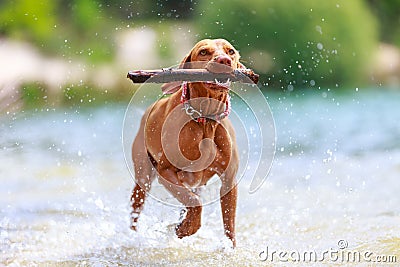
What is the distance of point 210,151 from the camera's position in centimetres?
387

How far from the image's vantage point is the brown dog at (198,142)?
3.81m

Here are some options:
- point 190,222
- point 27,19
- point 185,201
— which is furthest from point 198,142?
point 27,19

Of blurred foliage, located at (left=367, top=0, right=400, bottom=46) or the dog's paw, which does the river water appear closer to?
the dog's paw

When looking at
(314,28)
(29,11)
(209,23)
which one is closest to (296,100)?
(314,28)

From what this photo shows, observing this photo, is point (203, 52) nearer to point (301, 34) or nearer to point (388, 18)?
point (301, 34)

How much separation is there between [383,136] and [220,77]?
5.66 meters

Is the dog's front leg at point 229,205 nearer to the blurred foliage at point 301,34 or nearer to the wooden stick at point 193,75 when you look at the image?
the wooden stick at point 193,75

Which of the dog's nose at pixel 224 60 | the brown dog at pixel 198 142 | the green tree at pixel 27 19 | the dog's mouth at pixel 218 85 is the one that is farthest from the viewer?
the green tree at pixel 27 19

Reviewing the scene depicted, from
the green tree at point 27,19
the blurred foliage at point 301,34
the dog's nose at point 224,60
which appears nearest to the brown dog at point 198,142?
the dog's nose at point 224,60

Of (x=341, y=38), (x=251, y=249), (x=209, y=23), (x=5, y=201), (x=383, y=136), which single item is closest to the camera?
(x=251, y=249)

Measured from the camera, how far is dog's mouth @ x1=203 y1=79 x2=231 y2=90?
12.1ft

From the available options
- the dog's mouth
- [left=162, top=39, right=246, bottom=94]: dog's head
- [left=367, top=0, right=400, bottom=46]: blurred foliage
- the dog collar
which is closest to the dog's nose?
[left=162, top=39, right=246, bottom=94]: dog's head

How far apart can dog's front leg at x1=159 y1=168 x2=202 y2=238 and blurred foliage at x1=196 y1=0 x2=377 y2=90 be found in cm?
736

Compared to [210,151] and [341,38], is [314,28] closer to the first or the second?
[341,38]
